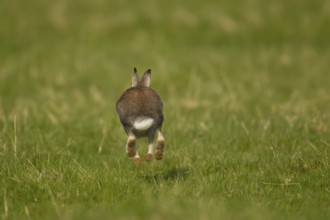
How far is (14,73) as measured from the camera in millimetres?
14188

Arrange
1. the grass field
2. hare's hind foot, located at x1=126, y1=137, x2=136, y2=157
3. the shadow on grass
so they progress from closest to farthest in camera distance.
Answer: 1. hare's hind foot, located at x1=126, y1=137, x2=136, y2=157
2. the grass field
3. the shadow on grass

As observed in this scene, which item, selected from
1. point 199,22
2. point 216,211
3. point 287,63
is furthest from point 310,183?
point 199,22

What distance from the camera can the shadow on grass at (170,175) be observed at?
262 inches

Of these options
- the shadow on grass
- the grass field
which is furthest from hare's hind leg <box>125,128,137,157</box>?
the shadow on grass

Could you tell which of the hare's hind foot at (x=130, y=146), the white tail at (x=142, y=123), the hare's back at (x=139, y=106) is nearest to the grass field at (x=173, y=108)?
the hare's hind foot at (x=130, y=146)

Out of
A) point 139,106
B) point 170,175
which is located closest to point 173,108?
point 170,175

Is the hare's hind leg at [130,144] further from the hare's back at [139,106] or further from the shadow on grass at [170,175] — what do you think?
the shadow on grass at [170,175]

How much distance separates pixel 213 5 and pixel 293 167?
1363cm

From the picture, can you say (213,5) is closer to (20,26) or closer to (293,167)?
(20,26)

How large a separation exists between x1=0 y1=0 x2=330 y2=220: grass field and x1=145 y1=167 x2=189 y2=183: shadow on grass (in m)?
0.02

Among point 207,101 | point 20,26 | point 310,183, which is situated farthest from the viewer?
point 20,26

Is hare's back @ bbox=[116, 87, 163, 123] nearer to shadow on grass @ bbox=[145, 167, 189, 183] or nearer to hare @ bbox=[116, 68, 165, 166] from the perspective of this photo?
hare @ bbox=[116, 68, 165, 166]

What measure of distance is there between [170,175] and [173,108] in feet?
12.5

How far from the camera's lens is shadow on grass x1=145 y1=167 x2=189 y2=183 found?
6658mm
